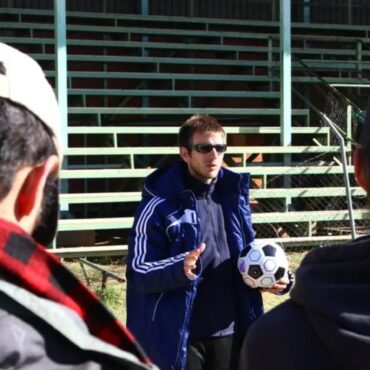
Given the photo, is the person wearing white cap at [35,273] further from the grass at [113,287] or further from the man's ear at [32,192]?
the grass at [113,287]

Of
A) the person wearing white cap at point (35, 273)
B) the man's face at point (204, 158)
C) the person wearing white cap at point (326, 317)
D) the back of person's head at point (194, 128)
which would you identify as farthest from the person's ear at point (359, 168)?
the back of person's head at point (194, 128)

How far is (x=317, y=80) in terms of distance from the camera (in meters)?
13.4

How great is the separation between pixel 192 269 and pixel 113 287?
175 inches

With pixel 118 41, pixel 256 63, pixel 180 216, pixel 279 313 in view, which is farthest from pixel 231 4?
pixel 279 313

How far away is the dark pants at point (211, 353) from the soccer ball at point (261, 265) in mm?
304

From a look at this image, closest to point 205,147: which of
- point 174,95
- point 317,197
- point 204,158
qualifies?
point 204,158

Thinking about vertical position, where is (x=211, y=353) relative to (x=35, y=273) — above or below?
below

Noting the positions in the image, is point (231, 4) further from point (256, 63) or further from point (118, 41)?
point (118, 41)

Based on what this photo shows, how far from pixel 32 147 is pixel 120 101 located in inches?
474

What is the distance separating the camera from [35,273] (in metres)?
1.09

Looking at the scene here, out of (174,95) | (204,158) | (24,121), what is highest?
(174,95)

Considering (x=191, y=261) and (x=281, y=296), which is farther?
(x=281, y=296)

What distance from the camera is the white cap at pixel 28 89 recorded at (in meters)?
1.13

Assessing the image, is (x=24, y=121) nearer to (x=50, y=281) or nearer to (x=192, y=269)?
(x=50, y=281)
